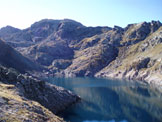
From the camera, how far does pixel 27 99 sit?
177ft

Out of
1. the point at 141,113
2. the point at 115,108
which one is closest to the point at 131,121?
the point at 141,113

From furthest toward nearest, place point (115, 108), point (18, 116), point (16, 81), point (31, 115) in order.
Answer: point (115, 108) < point (16, 81) < point (31, 115) < point (18, 116)

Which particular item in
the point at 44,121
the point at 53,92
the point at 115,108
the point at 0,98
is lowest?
the point at 115,108

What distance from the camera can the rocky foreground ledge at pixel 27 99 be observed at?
1467 inches

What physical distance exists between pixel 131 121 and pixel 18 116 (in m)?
54.5

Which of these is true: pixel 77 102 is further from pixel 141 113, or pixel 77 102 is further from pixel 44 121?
pixel 44 121

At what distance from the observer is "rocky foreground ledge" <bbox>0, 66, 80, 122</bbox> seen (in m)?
37.3

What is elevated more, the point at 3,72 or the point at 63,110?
the point at 3,72

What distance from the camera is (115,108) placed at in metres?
100

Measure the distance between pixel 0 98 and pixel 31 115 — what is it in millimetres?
7680

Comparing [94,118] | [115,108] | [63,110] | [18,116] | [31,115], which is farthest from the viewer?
[115,108]

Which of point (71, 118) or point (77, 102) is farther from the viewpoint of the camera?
point (77, 102)

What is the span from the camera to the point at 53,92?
9525 cm

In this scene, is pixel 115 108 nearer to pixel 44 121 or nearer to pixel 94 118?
pixel 94 118
